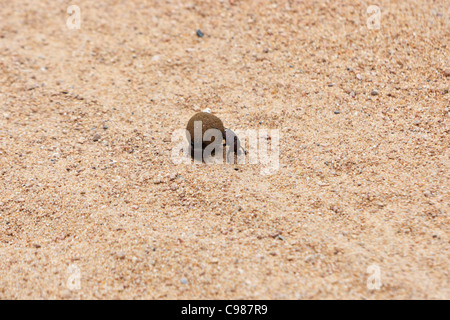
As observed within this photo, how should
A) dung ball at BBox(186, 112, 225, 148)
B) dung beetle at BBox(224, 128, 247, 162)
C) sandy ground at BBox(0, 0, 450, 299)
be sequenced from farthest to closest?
dung beetle at BBox(224, 128, 247, 162)
dung ball at BBox(186, 112, 225, 148)
sandy ground at BBox(0, 0, 450, 299)

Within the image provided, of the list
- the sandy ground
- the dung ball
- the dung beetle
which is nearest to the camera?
the sandy ground

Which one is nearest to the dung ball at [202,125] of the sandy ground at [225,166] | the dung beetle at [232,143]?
the dung beetle at [232,143]

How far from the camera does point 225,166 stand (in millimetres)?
4242

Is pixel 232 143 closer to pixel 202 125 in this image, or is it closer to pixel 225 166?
pixel 225 166

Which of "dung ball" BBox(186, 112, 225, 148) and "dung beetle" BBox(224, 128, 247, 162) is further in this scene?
"dung beetle" BBox(224, 128, 247, 162)

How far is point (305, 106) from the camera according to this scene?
16.0ft

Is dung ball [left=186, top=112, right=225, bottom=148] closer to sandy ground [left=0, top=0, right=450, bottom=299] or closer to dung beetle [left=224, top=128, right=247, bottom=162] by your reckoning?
dung beetle [left=224, top=128, right=247, bottom=162]

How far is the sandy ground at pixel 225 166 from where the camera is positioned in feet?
10.6

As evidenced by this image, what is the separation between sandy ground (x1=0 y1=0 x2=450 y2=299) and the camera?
3.24 meters

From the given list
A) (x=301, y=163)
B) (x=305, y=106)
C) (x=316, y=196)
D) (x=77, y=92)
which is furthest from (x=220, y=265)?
(x=77, y=92)

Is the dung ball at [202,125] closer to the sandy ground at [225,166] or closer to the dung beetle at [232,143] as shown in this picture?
the dung beetle at [232,143]

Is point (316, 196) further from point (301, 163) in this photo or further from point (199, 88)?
point (199, 88)

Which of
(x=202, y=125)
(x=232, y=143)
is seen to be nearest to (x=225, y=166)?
(x=232, y=143)

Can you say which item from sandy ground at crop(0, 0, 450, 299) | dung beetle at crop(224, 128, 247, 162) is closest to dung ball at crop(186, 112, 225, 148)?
dung beetle at crop(224, 128, 247, 162)
